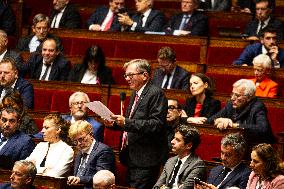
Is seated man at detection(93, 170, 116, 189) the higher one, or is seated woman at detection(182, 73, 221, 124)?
seated woman at detection(182, 73, 221, 124)

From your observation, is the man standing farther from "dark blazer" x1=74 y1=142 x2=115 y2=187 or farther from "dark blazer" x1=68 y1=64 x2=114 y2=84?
"dark blazer" x1=68 y1=64 x2=114 y2=84

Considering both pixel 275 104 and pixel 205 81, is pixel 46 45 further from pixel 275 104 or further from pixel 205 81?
pixel 275 104

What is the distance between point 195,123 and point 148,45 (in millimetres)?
1038

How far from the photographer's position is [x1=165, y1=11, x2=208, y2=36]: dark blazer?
420 centimetres

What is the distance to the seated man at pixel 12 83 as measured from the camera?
362 centimetres

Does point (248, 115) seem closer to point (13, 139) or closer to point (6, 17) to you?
point (13, 139)

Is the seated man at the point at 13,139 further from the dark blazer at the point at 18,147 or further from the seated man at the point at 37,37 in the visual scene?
the seated man at the point at 37,37

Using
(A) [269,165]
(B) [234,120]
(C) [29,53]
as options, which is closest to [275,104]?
(B) [234,120]

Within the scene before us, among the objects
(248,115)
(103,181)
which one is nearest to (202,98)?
(248,115)

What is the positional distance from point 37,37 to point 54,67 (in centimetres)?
36

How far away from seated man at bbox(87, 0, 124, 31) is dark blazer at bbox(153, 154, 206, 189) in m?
1.62

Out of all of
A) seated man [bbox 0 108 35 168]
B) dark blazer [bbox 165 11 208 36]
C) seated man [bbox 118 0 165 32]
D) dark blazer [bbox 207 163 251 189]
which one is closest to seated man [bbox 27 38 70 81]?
seated man [bbox 118 0 165 32]

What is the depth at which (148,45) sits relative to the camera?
A: 4152mm

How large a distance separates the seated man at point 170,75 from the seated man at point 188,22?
19.8 inches
